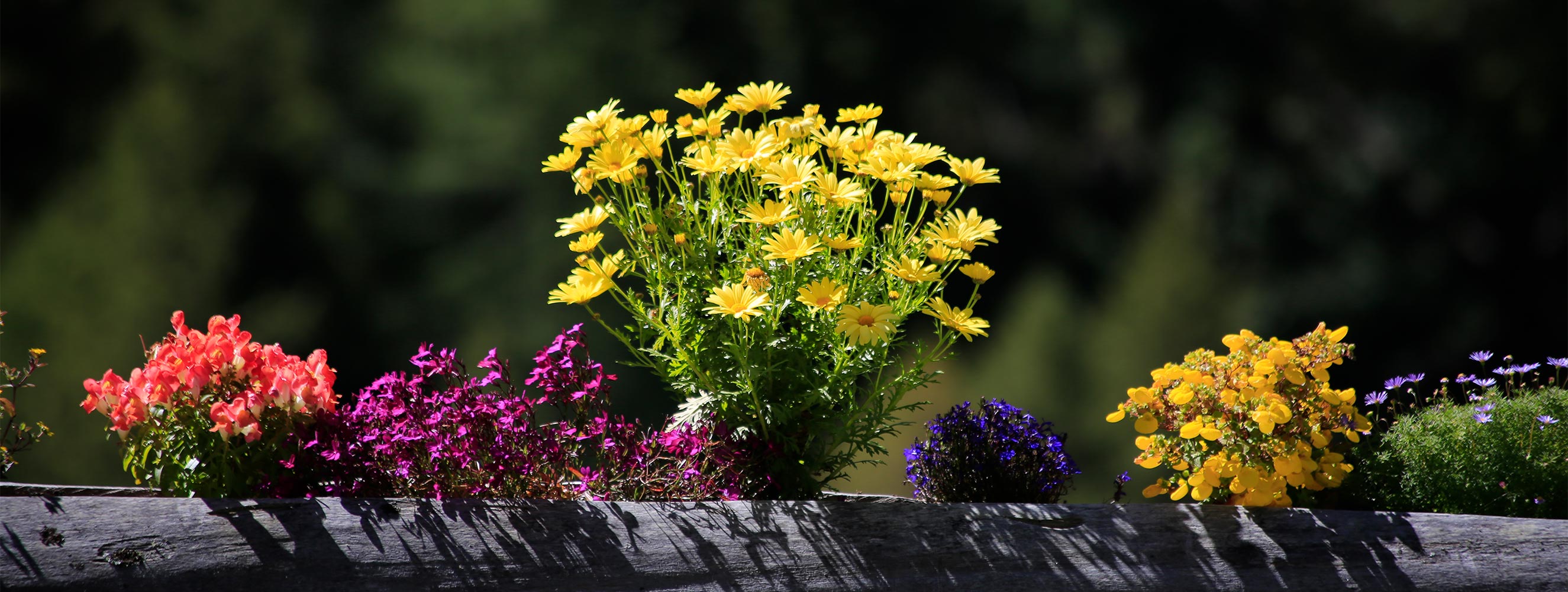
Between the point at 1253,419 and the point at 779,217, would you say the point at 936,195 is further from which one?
the point at 1253,419

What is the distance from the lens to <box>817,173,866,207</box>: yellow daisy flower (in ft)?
7.06

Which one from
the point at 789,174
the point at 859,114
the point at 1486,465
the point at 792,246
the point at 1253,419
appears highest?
the point at 859,114

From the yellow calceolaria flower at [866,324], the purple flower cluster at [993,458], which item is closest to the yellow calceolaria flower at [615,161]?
the yellow calceolaria flower at [866,324]

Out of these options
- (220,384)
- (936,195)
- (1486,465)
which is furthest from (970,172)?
(220,384)

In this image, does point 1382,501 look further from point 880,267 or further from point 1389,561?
point 880,267

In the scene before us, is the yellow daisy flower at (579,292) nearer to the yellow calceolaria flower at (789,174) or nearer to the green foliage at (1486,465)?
the yellow calceolaria flower at (789,174)

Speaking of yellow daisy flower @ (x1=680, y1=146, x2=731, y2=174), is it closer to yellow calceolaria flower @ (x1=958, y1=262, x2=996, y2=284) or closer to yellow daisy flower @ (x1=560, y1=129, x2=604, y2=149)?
yellow daisy flower @ (x1=560, y1=129, x2=604, y2=149)

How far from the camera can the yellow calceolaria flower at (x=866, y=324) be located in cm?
212

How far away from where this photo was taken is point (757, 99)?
7.72ft

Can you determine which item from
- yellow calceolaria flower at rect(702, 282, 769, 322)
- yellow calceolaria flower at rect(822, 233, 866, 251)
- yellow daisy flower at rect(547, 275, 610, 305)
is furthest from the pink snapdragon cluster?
yellow calceolaria flower at rect(822, 233, 866, 251)

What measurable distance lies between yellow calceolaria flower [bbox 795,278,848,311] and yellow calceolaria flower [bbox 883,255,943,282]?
0.14 metres

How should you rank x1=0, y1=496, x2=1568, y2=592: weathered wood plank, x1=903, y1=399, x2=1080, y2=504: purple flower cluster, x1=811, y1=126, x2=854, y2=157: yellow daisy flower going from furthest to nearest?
x1=903, y1=399, x2=1080, y2=504: purple flower cluster < x1=811, y1=126, x2=854, y2=157: yellow daisy flower < x1=0, y1=496, x2=1568, y2=592: weathered wood plank

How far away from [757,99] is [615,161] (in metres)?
0.38

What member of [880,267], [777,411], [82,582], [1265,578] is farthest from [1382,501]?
[82,582]
